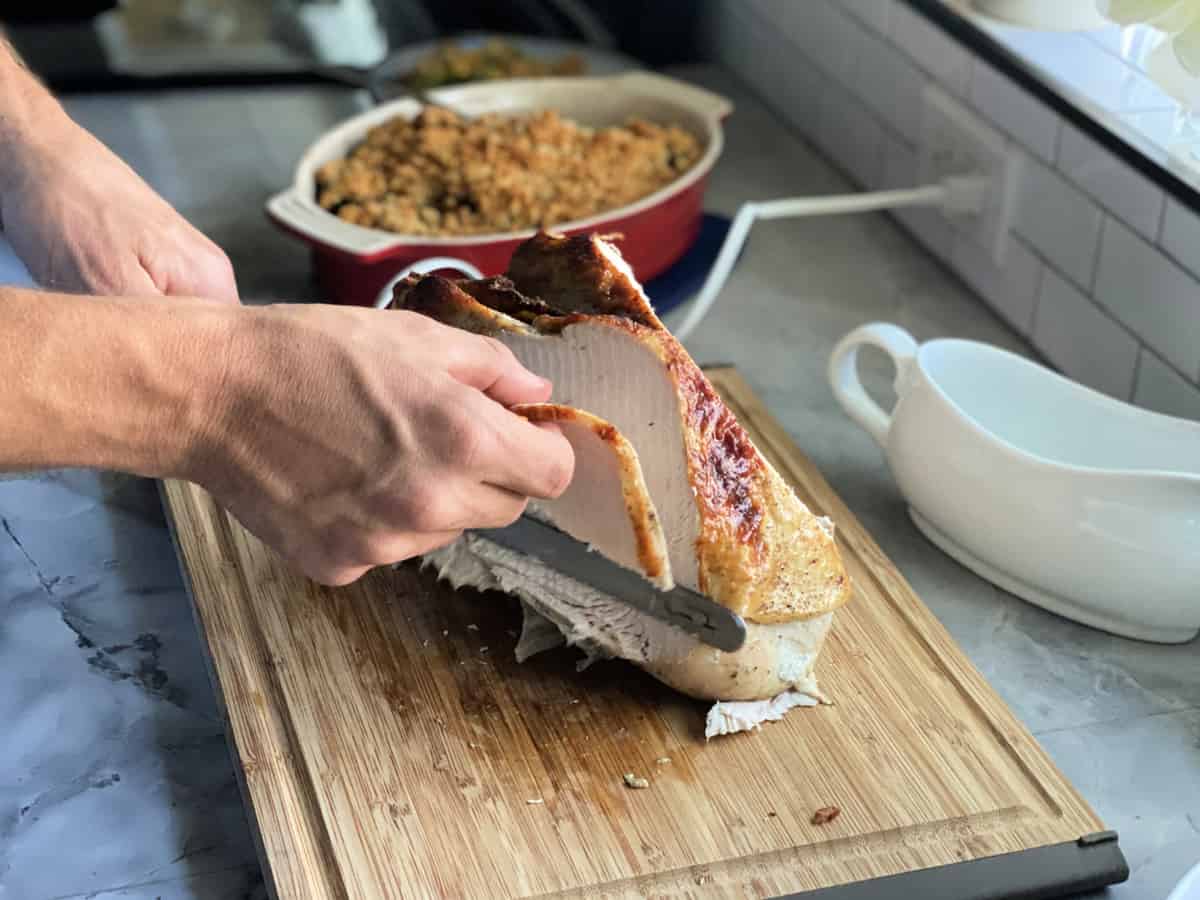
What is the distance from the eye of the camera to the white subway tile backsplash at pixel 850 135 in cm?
186

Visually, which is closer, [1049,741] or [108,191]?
[1049,741]

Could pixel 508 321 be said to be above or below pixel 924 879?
above

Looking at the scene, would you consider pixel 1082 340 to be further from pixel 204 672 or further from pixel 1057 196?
pixel 204 672

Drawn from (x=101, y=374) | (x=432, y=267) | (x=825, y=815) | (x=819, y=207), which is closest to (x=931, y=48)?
(x=819, y=207)

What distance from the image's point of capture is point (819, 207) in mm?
1670

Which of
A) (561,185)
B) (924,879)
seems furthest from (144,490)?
(924,879)

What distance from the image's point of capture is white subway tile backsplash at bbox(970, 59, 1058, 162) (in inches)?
58.4

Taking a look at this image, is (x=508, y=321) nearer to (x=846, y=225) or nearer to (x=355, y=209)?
(x=355, y=209)

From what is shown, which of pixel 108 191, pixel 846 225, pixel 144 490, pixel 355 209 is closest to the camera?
pixel 108 191

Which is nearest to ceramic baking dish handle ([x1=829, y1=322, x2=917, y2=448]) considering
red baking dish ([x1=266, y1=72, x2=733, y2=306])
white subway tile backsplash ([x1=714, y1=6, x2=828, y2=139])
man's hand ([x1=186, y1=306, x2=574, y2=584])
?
red baking dish ([x1=266, y1=72, x2=733, y2=306])

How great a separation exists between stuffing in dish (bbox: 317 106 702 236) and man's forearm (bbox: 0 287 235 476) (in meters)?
0.71

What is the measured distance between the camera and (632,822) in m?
0.93

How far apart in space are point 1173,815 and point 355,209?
0.99 meters

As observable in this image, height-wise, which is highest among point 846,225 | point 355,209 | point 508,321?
point 508,321
